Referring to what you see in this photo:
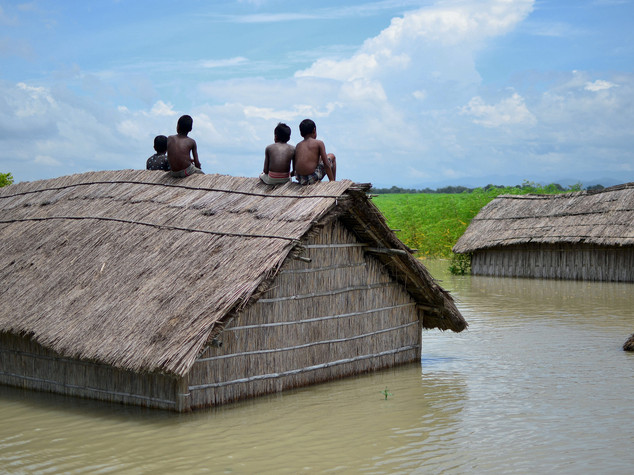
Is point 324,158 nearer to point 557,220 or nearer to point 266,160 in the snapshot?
point 266,160

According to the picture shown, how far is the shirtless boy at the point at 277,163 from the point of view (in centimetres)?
932

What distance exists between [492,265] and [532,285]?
3.42 m

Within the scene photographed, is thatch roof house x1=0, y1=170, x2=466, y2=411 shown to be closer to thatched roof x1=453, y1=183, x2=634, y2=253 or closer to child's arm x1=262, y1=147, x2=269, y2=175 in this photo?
child's arm x1=262, y1=147, x2=269, y2=175

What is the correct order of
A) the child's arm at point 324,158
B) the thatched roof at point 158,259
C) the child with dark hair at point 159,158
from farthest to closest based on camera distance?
the child with dark hair at point 159,158
the child's arm at point 324,158
the thatched roof at point 158,259

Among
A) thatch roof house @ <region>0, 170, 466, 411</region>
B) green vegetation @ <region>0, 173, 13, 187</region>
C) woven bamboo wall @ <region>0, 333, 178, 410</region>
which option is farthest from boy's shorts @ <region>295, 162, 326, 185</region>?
green vegetation @ <region>0, 173, 13, 187</region>

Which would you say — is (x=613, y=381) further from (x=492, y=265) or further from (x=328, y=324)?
(x=492, y=265)

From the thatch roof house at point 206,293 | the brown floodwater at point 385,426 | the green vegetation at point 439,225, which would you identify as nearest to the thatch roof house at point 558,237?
the green vegetation at point 439,225

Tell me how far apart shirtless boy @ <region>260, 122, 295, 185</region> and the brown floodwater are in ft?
8.46

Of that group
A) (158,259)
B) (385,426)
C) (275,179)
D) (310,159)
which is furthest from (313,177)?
(385,426)

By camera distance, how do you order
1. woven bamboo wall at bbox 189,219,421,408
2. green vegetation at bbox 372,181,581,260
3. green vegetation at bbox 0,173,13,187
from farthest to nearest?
1. green vegetation at bbox 372,181,581,260
2. green vegetation at bbox 0,173,13,187
3. woven bamboo wall at bbox 189,219,421,408

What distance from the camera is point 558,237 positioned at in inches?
854

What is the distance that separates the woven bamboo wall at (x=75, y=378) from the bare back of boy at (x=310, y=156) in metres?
3.12

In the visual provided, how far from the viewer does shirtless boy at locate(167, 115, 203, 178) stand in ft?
33.8

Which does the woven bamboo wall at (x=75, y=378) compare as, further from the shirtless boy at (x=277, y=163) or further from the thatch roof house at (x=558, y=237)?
the thatch roof house at (x=558, y=237)
